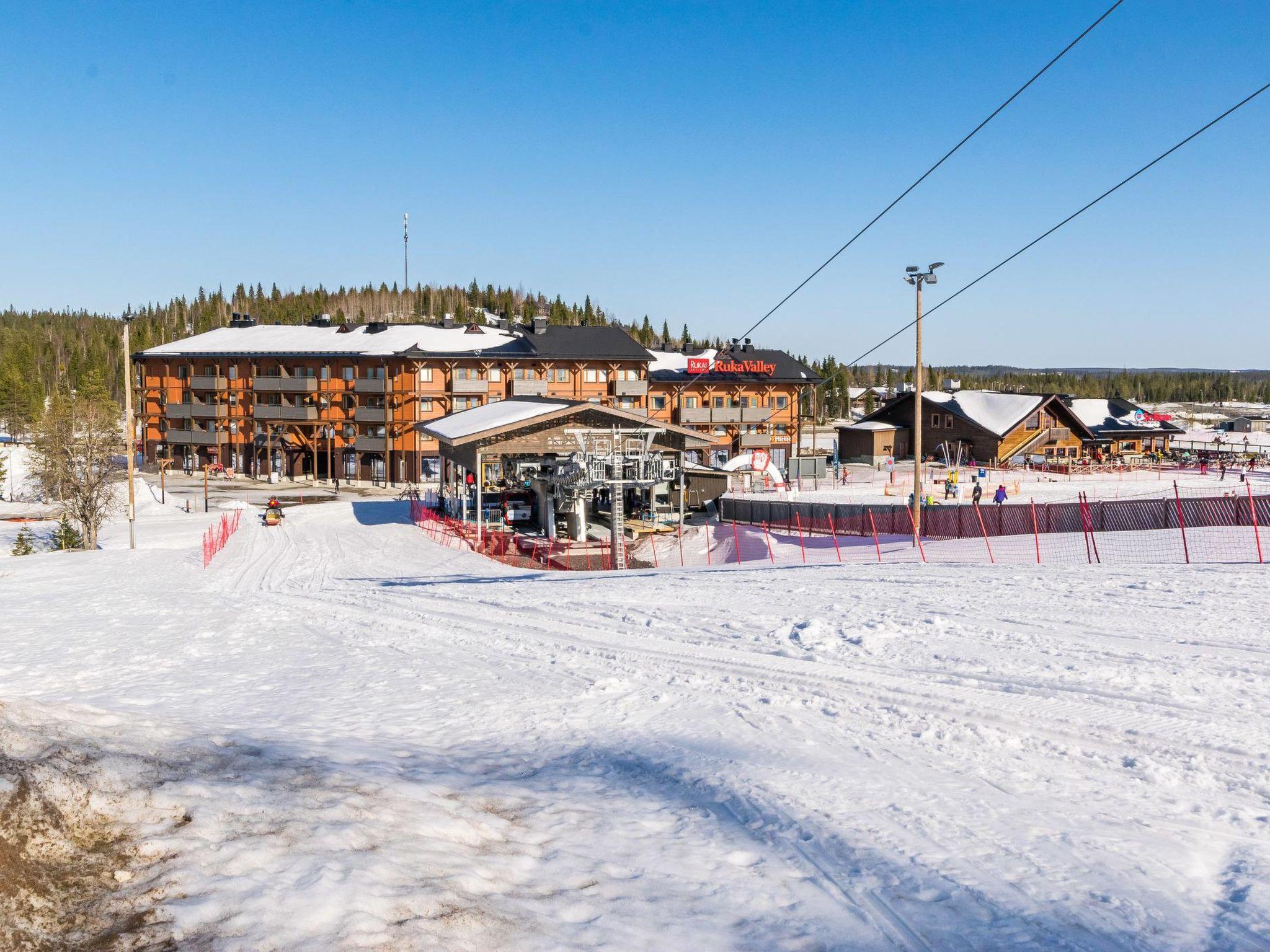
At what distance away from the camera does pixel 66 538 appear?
36625 millimetres

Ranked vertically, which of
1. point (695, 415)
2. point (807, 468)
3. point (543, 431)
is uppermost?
point (695, 415)

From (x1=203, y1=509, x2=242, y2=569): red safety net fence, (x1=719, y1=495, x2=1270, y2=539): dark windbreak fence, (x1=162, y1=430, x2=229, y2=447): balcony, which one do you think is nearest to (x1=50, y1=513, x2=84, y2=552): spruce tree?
(x1=203, y1=509, x2=242, y2=569): red safety net fence

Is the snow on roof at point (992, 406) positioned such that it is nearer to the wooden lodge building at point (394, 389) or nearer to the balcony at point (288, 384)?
the wooden lodge building at point (394, 389)

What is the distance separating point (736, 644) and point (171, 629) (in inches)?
455

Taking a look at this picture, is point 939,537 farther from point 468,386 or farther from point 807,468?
point 468,386

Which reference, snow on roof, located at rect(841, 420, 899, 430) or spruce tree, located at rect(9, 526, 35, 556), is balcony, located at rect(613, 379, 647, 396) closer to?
snow on roof, located at rect(841, 420, 899, 430)

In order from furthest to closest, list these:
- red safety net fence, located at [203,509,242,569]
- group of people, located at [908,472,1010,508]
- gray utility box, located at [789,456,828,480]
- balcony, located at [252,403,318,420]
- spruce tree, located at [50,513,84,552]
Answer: balcony, located at [252,403,318,420] < gray utility box, located at [789,456,828,480] < group of people, located at [908,472,1010,508] < spruce tree, located at [50,513,84,552] < red safety net fence, located at [203,509,242,569]

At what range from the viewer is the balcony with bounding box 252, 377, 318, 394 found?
220 feet

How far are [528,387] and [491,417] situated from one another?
996 inches

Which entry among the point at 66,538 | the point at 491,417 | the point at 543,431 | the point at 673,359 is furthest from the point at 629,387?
the point at 66,538

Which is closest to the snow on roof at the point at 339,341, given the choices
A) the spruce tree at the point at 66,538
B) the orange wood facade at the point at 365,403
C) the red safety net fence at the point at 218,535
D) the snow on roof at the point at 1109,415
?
the orange wood facade at the point at 365,403

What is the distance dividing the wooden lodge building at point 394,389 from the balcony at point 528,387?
11 cm

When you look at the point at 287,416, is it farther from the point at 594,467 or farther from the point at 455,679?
the point at 455,679

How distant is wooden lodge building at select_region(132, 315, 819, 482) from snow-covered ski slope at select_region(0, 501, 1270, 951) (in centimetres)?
4880
